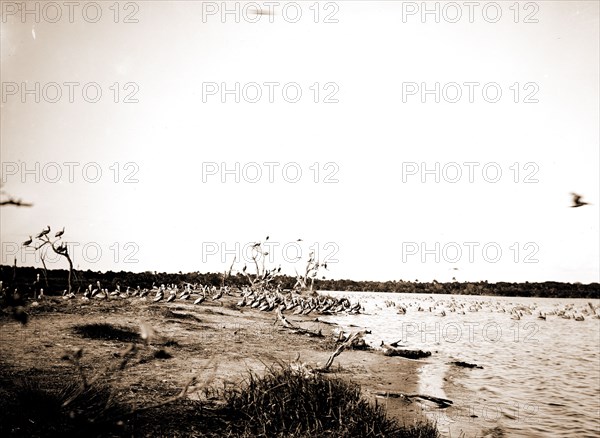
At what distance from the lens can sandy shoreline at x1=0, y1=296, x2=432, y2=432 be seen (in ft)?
24.1

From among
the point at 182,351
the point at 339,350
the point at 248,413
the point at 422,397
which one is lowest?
the point at 422,397

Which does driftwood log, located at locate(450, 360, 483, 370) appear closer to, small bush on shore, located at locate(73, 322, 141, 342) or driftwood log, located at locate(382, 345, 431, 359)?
driftwood log, located at locate(382, 345, 431, 359)

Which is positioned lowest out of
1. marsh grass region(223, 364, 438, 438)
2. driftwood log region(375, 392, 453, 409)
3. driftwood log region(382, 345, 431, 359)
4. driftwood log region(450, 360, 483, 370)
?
driftwood log region(450, 360, 483, 370)

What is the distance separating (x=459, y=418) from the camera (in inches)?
297

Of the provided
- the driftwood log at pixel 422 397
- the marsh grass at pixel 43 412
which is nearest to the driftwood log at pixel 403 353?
the driftwood log at pixel 422 397

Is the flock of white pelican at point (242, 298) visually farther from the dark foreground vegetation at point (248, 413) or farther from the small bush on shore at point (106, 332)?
the dark foreground vegetation at point (248, 413)

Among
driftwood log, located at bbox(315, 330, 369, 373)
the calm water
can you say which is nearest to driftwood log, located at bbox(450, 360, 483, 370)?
the calm water

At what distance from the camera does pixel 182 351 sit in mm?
9906

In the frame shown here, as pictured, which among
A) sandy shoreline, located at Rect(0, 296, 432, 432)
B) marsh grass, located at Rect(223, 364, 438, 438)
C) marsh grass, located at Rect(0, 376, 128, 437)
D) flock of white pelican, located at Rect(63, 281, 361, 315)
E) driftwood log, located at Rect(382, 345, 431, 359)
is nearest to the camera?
marsh grass, located at Rect(0, 376, 128, 437)

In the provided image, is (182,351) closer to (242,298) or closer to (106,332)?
(106,332)

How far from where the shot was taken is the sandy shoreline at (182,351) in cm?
735

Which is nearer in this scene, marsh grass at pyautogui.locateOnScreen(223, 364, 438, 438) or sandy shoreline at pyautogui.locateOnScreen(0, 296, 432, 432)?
marsh grass at pyautogui.locateOnScreen(223, 364, 438, 438)

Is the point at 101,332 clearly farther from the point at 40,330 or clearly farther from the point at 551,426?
the point at 551,426

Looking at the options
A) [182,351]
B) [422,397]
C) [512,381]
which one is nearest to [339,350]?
[422,397]
